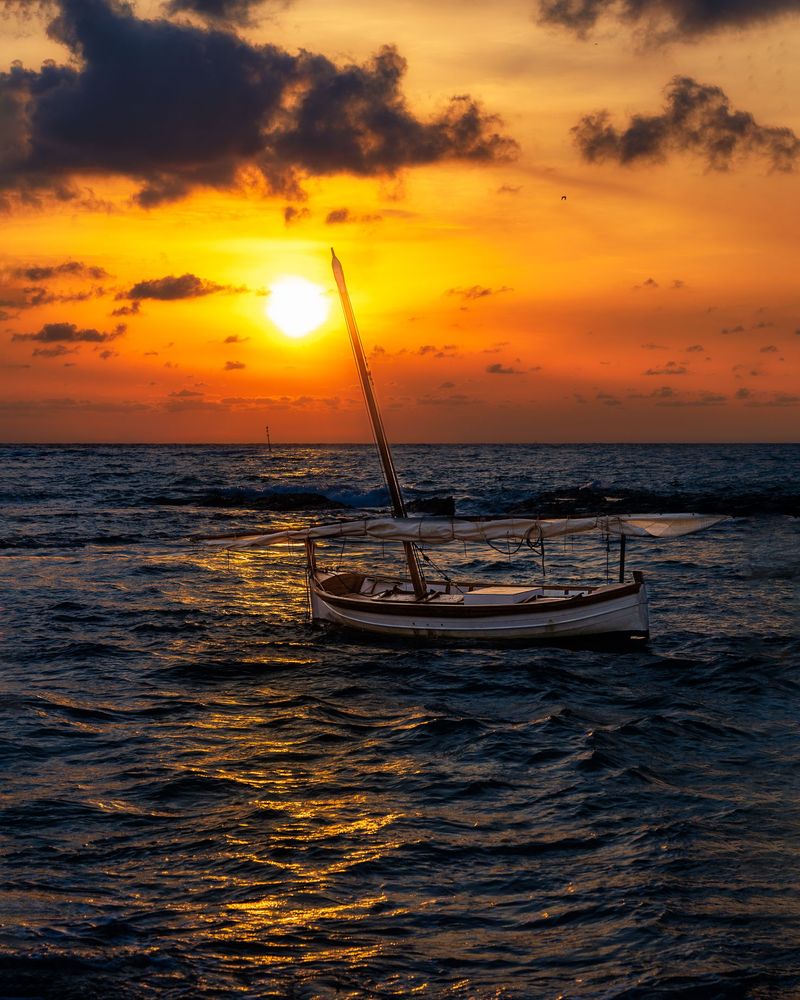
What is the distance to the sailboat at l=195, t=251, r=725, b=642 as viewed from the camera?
1164 inches

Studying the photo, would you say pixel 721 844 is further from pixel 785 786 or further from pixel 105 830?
pixel 105 830

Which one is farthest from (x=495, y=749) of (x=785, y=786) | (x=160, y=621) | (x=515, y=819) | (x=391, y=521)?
(x=160, y=621)

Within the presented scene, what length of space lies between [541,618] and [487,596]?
7.66 feet

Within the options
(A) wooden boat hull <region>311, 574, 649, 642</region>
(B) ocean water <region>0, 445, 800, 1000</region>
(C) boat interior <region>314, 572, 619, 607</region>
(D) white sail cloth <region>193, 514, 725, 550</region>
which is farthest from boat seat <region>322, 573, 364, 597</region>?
(A) wooden boat hull <region>311, 574, 649, 642</region>

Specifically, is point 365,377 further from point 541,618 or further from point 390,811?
point 390,811

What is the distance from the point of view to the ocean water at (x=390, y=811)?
1176 cm

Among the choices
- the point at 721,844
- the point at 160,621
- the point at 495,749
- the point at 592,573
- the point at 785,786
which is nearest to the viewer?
the point at 721,844

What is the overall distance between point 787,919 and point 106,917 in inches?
343

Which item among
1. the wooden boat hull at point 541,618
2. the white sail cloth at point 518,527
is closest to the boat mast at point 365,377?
the white sail cloth at point 518,527

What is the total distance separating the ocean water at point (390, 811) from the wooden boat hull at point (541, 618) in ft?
2.24

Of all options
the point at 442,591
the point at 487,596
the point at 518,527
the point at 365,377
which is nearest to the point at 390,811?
the point at 487,596

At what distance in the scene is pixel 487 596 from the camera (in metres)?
31.4

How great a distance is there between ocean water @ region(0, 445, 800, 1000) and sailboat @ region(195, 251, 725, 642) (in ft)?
2.54

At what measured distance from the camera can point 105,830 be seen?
15695mm
